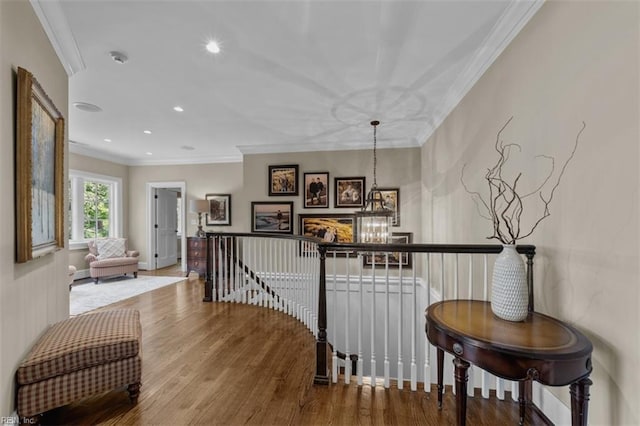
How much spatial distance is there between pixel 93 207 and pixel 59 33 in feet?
18.0

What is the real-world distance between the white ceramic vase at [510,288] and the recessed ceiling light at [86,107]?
477cm

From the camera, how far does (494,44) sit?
2266mm

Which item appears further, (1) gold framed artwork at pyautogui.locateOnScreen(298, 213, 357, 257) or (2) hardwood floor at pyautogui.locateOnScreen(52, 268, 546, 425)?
(1) gold framed artwork at pyautogui.locateOnScreen(298, 213, 357, 257)

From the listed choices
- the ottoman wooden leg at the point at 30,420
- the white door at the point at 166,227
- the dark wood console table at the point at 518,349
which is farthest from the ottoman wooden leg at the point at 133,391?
the white door at the point at 166,227

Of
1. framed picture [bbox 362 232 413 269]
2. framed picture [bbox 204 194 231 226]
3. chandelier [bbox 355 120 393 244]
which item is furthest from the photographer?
framed picture [bbox 204 194 231 226]

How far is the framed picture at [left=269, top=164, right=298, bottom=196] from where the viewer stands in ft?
18.1

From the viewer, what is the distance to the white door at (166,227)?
7303 millimetres

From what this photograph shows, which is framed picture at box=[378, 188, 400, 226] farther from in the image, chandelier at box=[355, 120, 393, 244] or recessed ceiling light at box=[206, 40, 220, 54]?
recessed ceiling light at box=[206, 40, 220, 54]

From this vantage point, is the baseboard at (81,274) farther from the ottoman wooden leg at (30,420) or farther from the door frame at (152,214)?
the ottoman wooden leg at (30,420)

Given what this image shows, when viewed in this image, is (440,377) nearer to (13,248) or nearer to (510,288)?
(510,288)

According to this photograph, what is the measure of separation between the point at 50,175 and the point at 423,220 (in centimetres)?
483

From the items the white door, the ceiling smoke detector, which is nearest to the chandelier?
the ceiling smoke detector

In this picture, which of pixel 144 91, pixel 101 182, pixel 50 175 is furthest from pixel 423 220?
pixel 101 182

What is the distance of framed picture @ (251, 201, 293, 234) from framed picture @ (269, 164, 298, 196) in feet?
0.74
